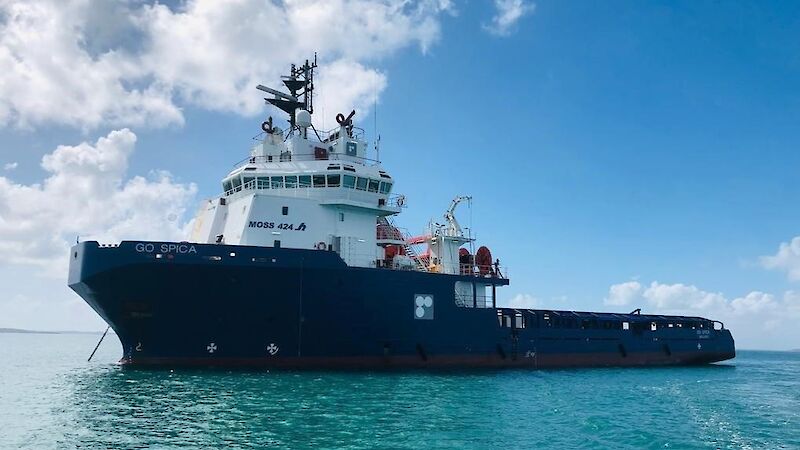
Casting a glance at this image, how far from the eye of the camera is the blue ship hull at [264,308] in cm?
2430

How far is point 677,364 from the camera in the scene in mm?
43156

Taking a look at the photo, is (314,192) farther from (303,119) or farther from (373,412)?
(373,412)

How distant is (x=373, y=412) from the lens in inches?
707

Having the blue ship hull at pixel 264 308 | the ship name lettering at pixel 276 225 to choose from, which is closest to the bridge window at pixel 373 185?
the ship name lettering at pixel 276 225

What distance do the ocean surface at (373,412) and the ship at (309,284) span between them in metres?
1.43

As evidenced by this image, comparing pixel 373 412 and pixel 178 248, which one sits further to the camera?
pixel 178 248

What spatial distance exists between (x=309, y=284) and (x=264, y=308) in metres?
2.11

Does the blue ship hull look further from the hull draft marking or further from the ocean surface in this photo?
the ocean surface

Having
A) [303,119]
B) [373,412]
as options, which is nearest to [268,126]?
[303,119]

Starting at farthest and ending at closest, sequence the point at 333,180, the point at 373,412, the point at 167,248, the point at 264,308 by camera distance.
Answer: the point at 333,180 → the point at 264,308 → the point at 167,248 → the point at 373,412

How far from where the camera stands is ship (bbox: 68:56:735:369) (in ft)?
80.8

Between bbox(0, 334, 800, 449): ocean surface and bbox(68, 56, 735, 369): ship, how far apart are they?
4.69 feet

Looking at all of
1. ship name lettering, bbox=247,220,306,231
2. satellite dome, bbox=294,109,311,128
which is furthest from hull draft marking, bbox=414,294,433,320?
satellite dome, bbox=294,109,311,128

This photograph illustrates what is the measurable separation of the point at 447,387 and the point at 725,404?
10865 millimetres
